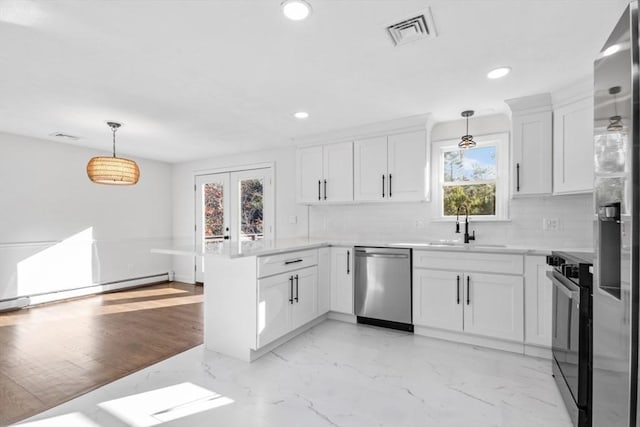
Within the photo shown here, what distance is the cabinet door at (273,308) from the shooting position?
8.57 feet

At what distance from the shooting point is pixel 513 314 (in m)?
2.74

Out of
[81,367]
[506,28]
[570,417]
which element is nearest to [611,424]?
[570,417]

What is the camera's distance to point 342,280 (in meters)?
3.56

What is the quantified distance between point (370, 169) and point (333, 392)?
8.04 feet

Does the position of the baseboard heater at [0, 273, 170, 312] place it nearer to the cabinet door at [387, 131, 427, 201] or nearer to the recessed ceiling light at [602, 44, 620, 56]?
the cabinet door at [387, 131, 427, 201]

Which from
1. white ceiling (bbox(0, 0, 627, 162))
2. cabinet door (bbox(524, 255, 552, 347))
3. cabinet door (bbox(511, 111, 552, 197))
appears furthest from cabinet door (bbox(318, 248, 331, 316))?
cabinet door (bbox(511, 111, 552, 197))

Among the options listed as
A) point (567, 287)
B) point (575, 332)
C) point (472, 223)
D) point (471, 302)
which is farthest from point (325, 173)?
point (575, 332)

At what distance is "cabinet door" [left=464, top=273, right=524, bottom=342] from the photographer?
8.92 feet

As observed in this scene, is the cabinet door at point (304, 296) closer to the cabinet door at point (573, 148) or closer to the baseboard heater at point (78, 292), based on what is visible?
the cabinet door at point (573, 148)

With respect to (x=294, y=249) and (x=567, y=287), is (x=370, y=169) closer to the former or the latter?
(x=294, y=249)

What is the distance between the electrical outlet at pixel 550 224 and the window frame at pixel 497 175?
330 millimetres

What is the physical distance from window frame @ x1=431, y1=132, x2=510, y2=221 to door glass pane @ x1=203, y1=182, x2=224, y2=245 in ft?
11.9

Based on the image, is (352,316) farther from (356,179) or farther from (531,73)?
(531,73)

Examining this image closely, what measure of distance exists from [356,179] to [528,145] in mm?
1791
